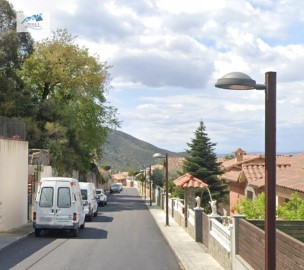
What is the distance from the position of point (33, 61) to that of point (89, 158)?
11604mm

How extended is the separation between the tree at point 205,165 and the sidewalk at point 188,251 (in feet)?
56.5

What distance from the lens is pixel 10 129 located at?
24.1m

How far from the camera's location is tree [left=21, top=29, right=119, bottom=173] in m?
45.8

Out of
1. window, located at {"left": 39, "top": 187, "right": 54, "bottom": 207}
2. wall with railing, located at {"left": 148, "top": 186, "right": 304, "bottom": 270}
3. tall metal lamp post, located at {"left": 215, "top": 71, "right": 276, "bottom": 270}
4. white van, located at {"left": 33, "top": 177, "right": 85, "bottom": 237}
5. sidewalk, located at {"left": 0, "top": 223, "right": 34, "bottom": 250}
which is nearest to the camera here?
tall metal lamp post, located at {"left": 215, "top": 71, "right": 276, "bottom": 270}

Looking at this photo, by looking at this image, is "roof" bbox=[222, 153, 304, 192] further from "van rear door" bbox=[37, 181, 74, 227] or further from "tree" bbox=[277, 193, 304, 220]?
"van rear door" bbox=[37, 181, 74, 227]

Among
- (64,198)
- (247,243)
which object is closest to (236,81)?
(247,243)

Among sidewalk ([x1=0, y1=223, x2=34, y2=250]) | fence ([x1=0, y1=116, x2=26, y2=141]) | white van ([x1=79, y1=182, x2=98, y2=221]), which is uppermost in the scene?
fence ([x1=0, y1=116, x2=26, y2=141])

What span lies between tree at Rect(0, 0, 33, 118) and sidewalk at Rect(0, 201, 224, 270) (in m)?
18.3

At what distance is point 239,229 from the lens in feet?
40.2

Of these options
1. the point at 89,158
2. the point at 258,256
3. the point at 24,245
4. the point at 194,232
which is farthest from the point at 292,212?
the point at 89,158

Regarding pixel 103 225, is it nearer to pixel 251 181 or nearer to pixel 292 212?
pixel 251 181

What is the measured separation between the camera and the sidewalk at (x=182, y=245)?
14.8 m

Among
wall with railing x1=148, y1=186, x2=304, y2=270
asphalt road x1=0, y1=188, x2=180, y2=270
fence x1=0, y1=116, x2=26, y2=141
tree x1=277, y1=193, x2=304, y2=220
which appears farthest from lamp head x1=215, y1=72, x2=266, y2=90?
fence x1=0, y1=116, x2=26, y2=141

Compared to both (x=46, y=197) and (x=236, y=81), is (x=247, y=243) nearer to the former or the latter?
(x=236, y=81)
